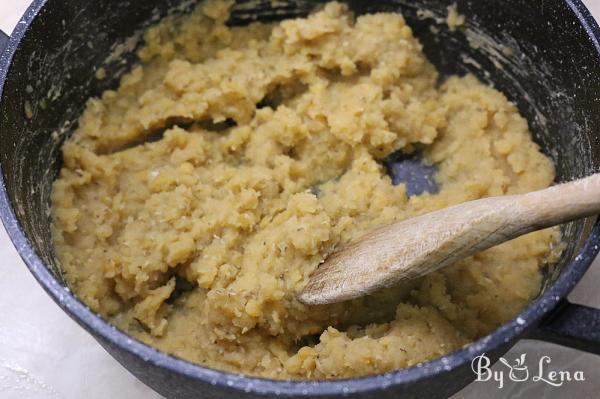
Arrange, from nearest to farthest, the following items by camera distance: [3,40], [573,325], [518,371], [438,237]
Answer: [573,325] → [438,237] → [3,40] → [518,371]

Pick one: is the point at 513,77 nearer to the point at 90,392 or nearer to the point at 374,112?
the point at 374,112

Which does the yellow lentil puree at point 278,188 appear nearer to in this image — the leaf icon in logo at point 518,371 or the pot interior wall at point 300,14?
the pot interior wall at point 300,14

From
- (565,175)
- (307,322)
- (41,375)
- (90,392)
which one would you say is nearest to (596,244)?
(565,175)

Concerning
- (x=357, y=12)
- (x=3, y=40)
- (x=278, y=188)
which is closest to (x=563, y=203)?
(x=278, y=188)

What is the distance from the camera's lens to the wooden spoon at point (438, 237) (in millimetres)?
1357

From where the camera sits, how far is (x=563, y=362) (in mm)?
1879

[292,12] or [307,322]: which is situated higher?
[292,12]

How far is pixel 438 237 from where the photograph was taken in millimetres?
1470

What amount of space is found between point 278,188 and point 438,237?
1.88 ft

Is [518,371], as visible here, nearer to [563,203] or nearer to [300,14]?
[563,203]

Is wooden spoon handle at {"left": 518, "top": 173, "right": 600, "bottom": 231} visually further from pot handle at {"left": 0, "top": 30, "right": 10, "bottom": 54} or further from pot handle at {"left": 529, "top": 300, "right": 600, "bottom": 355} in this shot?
pot handle at {"left": 0, "top": 30, "right": 10, "bottom": 54}

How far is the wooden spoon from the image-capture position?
136 cm

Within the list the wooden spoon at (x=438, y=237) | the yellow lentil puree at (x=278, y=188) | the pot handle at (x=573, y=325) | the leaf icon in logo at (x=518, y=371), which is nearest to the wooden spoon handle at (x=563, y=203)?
the wooden spoon at (x=438, y=237)

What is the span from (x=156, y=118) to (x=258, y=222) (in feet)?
1.44
